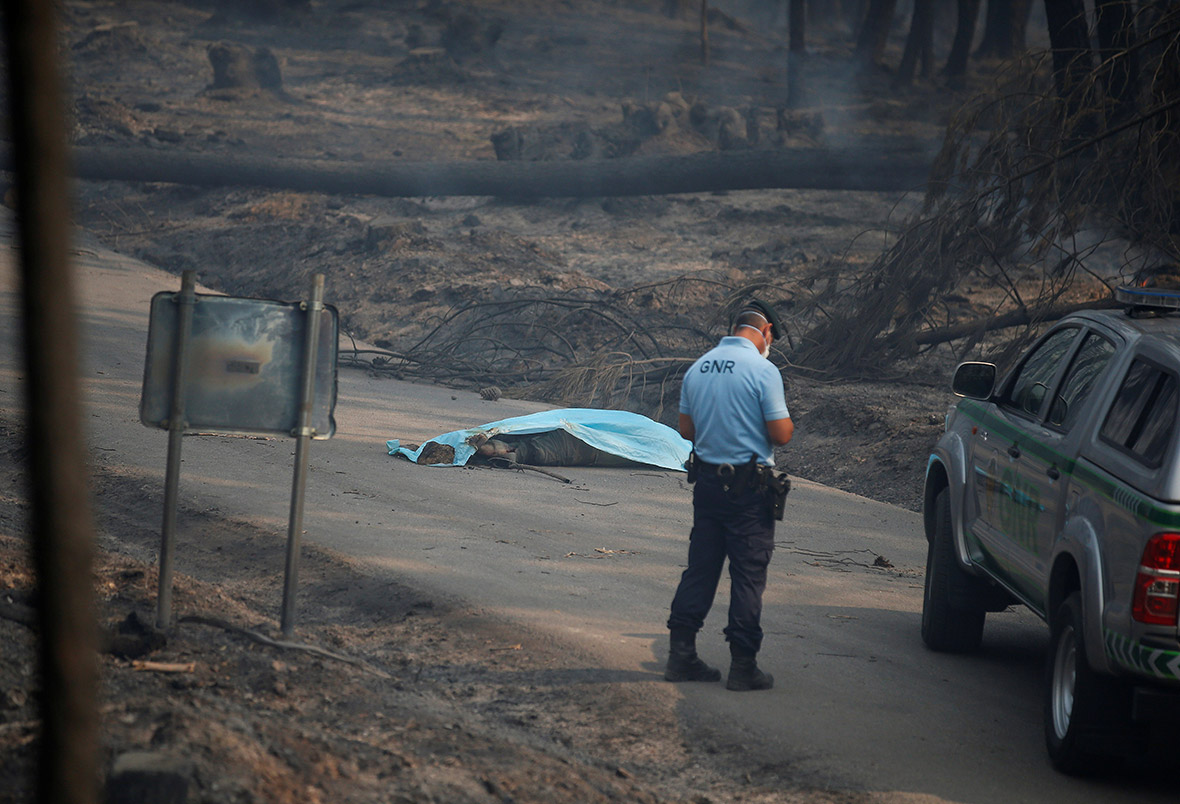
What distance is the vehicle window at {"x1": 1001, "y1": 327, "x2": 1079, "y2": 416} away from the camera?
5590mm

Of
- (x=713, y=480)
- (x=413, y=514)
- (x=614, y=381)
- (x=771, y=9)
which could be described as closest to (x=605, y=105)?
(x=614, y=381)

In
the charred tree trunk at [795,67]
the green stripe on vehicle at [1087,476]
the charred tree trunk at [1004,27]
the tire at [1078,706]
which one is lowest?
the tire at [1078,706]

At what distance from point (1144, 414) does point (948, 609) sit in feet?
6.63

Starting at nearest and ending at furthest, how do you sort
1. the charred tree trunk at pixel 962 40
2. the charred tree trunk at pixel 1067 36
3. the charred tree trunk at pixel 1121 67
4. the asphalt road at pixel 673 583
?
the asphalt road at pixel 673 583 → the charred tree trunk at pixel 1121 67 → the charred tree trunk at pixel 1067 36 → the charred tree trunk at pixel 962 40

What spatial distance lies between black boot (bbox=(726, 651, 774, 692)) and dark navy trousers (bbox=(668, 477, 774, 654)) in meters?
0.04

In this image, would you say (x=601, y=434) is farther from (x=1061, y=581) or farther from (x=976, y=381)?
(x=1061, y=581)

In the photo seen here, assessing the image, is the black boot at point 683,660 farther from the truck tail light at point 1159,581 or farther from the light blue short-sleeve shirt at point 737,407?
the truck tail light at point 1159,581

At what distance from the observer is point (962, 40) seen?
37.7 metres

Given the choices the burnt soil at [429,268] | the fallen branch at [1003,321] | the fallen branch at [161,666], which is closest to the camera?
the burnt soil at [429,268]

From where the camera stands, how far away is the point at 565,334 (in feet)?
58.4

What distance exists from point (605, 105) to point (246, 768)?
3272 cm

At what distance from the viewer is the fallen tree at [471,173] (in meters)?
21.8

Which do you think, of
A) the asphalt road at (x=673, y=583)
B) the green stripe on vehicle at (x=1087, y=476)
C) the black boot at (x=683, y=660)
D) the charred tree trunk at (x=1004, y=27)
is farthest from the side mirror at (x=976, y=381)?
the charred tree trunk at (x=1004, y=27)

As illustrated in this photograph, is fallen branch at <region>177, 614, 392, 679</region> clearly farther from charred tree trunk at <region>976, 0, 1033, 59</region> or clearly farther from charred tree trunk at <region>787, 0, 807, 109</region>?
charred tree trunk at <region>976, 0, 1033, 59</region>
